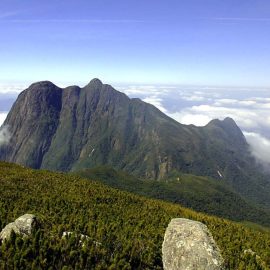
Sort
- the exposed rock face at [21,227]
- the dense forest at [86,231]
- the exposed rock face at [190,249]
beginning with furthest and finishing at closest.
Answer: the exposed rock face at [21,227]
the dense forest at [86,231]
the exposed rock face at [190,249]

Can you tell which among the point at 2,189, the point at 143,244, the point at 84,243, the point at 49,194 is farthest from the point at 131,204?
the point at 84,243

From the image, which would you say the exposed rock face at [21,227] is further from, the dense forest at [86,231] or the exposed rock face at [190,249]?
the exposed rock face at [190,249]

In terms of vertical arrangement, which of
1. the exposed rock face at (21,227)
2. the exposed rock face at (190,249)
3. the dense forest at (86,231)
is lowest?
the dense forest at (86,231)

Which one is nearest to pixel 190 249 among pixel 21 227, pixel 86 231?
pixel 21 227

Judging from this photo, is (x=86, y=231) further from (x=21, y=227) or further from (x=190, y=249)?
(x=190, y=249)

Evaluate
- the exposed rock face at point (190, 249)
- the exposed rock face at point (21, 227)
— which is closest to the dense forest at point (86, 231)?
the exposed rock face at point (21, 227)

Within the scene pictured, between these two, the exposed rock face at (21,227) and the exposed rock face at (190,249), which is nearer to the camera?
the exposed rock face at (190,249)

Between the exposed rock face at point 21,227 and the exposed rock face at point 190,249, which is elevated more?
the exposed rock face at point 21,227

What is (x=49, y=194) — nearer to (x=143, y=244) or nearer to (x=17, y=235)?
(x=143, y=244)
